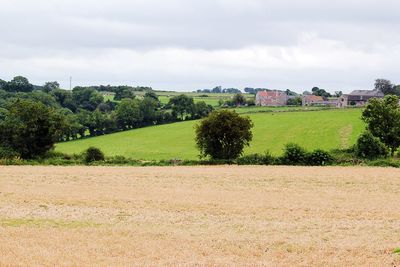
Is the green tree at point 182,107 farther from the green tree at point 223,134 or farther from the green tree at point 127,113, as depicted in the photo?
the green tree at point 223,134

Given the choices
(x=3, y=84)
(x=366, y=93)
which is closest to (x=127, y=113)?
(x=3, y=84)

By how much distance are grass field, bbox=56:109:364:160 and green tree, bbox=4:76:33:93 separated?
3225 inches

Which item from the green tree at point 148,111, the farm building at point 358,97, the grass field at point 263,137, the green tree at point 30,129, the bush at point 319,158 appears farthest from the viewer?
the farm building at point 358,97

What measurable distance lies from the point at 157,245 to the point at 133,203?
13.7 m

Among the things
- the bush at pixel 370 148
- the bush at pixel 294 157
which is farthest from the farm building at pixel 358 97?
the bush at pixel 294 157

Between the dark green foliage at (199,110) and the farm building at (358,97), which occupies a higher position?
the farm building at (358,97)

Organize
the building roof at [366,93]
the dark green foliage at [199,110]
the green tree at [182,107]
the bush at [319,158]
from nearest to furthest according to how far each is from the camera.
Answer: the bush at [319,158] < the green tree at [182,107] < the dark green foliage at [199,110] < the building roof at [366,93]

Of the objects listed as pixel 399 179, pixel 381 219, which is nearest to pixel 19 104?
pixel 399 179

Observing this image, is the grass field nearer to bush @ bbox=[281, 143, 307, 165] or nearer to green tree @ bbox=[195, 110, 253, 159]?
green tree @ bbox=[195, 110, 253, 159]

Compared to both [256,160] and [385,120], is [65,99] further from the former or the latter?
[385,120]

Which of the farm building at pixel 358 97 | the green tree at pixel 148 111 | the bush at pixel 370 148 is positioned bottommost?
the bush at pixel 370 148

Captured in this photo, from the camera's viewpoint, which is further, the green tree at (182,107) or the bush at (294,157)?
the green tree at (182,107)

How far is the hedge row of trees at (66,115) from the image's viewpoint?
65369 mm

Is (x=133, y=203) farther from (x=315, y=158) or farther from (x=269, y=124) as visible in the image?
(x=269, y=124)
